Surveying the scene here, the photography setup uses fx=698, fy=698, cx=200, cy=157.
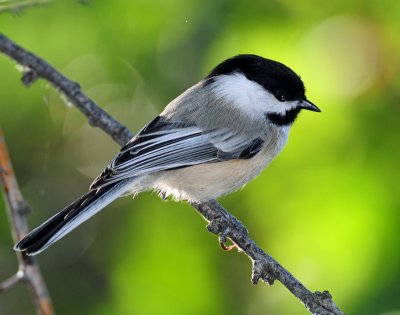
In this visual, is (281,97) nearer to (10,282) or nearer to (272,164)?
(272,164)

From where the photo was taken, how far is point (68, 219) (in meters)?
2.07

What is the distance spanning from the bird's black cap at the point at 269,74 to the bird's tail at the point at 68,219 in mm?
555

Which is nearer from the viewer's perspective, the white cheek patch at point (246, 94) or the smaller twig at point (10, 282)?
the smaller twig at point (10, 282)

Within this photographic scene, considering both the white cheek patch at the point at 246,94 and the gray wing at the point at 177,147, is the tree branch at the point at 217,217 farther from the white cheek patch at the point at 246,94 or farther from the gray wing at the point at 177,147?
the white cheek patch at the point at 246,94

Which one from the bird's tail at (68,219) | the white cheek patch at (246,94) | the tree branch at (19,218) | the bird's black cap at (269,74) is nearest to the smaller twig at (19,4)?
the tree branch at (19,218)

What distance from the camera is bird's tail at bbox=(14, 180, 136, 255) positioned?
75.5 inches

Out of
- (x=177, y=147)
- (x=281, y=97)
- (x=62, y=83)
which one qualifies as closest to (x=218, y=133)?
(x=177, y=147)

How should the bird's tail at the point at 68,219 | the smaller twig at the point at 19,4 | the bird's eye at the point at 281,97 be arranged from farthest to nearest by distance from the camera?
the bird's eye at the point at 281,97 < the bird's tail at the point at 68,219 < the smaller twig at the point at 19,4

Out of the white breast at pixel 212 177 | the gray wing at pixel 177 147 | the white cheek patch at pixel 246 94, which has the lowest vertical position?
the white breast at pixel 212 177

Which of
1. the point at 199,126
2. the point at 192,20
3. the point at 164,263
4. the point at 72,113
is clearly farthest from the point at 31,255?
the point at 72,113

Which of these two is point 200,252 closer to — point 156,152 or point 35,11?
point 156,152

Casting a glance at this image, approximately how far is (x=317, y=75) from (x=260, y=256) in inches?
23.8

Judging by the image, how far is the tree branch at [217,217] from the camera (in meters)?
1.79

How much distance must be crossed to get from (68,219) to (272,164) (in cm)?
71
